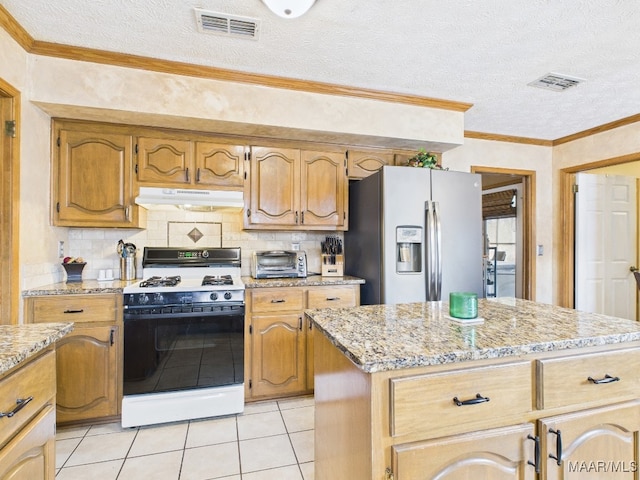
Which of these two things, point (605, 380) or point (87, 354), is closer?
point (605, 380)

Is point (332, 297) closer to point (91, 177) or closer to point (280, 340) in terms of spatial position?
point (280, 340)

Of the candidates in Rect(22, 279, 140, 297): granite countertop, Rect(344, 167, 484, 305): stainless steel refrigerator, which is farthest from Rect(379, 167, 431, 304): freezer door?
Rect(22, 279, 140, 297): granite countertop

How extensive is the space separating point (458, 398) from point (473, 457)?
0.20 m

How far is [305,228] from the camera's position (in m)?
2.99

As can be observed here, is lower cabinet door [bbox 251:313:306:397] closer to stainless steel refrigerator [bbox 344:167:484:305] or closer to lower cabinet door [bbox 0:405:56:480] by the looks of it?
stainless steel refrigerator [bbox 344:167:484:305]

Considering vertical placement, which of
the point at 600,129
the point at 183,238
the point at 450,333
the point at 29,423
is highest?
the point at 600,129

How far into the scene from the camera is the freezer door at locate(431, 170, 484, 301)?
2.80 m

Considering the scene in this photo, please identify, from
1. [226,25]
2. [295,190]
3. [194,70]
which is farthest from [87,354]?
[226,25]

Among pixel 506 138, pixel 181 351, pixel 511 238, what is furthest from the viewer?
pixel 511 238

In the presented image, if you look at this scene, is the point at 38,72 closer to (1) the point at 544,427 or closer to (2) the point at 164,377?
(2) the point at 164,377

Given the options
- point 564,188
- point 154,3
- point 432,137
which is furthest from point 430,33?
point 564,188

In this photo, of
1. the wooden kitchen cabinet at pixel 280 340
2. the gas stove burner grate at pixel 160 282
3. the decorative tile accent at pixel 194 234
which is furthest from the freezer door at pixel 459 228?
the gas stove burner grate at pixel 160 282

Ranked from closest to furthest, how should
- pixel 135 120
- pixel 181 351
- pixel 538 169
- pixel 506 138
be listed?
pixel 181 351 < pixel 135 120 < pixel 506 138 < pixel 538 169

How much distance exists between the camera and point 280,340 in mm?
2637
